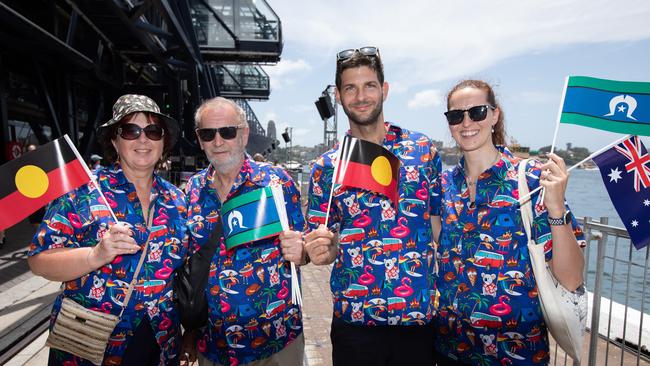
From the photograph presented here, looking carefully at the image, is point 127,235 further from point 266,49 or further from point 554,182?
point 266,49

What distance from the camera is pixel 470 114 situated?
2.27 meters

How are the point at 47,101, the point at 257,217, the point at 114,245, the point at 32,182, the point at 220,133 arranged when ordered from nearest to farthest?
the point at 114,245
the point at 32,182
the point at 257,217
the point at 220,133
the point at 47,101

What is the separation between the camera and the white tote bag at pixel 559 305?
1.92 m

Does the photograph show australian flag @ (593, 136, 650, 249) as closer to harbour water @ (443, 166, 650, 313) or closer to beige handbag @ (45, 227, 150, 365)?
harbour water @ (443, 166, 650, 313)

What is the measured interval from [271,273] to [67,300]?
110 cm

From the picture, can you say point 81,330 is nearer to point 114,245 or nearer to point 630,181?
point 114,245

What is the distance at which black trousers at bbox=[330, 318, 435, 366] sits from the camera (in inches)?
84.7

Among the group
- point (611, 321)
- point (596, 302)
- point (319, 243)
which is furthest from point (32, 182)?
point (611, 321)

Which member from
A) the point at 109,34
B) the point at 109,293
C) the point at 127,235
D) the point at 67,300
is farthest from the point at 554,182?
the point at 109,34

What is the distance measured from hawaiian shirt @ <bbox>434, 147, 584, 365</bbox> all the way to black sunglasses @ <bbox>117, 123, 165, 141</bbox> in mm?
1911

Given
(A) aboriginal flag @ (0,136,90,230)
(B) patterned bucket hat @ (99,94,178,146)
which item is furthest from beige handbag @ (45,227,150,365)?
(B) patterned bucket hat @ (99,94,178,146)

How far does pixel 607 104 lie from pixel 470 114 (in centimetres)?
90

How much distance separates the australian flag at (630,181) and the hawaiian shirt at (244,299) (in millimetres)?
2147

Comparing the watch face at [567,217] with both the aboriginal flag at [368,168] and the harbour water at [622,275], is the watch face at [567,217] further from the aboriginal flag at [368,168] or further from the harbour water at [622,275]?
the harbour water at [622,275]
